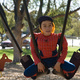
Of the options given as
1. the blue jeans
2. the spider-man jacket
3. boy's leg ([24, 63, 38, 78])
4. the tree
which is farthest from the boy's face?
the tree

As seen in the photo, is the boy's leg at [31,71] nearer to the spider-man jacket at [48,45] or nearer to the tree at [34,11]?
the spider-man jacket at [48,45]

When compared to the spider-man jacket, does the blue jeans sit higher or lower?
lower

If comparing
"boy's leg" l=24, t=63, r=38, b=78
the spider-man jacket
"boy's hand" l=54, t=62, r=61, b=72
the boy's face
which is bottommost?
"boy's leg" l=24, t=63, r=38, b=78

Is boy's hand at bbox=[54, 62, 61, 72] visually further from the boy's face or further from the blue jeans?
the boy's face

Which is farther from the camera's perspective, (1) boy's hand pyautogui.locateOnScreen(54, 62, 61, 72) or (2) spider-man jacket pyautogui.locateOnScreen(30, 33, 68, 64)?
(2) spider-man jacket pyautogui.locateOnScreen(30, 33, 68, 64)

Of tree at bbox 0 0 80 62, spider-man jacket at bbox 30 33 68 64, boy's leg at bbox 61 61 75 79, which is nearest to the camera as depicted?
boy's leg at bbox 61 61 75 79

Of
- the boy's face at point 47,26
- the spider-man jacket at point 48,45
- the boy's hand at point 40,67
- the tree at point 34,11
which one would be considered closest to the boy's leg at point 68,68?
the spider-man jacket at point 48,45

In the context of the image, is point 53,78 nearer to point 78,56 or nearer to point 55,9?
point 78,56

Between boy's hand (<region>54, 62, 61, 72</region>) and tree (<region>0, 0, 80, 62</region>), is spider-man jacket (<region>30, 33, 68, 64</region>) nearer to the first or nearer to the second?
boy's hand (<region>54, 62, 61, 72</region>)

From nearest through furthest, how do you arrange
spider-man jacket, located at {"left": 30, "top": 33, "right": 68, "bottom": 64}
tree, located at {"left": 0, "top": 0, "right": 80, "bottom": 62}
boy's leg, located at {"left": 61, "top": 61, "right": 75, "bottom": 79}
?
boy's leg, located at {"left": 61, "top": 61, "right": 75, "bottom": 79} → spider-man jacket, located at {"left": 30, "top": 33, "right": 68, "bottom": 64} → tree, located at {"left": 0, "top": 0, "right": 80, "bottom": 62}

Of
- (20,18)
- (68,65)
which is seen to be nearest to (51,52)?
(68,65)

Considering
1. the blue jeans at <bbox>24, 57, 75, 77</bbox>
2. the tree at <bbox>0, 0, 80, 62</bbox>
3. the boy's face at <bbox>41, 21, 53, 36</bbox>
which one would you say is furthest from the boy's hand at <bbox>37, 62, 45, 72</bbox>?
the tree at <bbox>0, 0, 80, 62</bbox>

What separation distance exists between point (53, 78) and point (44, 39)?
9.02 ft

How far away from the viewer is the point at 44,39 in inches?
79.6
